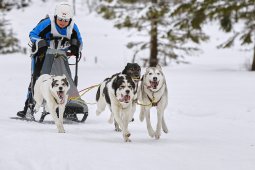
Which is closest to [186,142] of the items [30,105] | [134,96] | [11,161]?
[134,96]

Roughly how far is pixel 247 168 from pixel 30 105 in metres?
4.51

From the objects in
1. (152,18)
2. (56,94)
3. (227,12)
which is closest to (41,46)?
(56,94)

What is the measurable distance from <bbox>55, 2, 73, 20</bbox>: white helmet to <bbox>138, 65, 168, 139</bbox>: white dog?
Answer: 6.08ft

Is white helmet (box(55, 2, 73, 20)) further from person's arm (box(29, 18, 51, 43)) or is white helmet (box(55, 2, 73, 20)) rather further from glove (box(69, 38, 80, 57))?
glove (box(69, 38, 80, 57))

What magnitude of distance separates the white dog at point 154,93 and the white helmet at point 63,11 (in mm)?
1855

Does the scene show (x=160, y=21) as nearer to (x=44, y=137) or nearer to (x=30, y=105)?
(x=30, y=105)

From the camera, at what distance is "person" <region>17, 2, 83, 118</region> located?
7527mm

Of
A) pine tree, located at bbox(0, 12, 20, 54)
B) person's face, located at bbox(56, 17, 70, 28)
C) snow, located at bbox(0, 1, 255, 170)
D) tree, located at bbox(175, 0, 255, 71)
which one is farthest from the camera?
pine tree, located at bbox(0, 12, 20, 54)

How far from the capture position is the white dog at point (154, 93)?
20.9ft

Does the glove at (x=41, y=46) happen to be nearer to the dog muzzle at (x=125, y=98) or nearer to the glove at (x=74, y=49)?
the glove at (x=74, y=49)

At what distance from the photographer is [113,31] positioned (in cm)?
5059

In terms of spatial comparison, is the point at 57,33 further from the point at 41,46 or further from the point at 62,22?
the point at 41,46

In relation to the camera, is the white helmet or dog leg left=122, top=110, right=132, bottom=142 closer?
dog leg left=122, top=110, right=132, bottom=142

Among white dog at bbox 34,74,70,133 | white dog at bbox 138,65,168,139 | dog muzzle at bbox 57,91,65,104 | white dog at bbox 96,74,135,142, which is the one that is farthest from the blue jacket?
white dog at bbox 138,65,168,139
